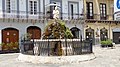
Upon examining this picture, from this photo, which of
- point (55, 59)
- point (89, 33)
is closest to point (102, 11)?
point (89, 33)

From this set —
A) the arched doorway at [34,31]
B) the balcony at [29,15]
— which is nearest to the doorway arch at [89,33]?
the balcony at [29,15]

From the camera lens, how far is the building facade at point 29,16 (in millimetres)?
26047

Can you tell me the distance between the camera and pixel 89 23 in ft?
109

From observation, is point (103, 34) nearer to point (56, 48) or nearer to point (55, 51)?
point (56, 48)

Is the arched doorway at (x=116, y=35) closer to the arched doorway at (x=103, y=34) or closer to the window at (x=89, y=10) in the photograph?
the arched doorway at (x=103, y=34)

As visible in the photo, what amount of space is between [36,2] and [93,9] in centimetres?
998

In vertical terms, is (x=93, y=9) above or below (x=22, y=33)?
above

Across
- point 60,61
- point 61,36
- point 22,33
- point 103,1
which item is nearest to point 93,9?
point 103,1

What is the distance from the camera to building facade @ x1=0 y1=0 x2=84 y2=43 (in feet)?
85.5

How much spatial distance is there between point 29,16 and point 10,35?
10.8 ft

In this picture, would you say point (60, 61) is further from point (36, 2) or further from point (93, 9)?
point (93, 9)

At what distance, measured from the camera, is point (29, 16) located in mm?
27531

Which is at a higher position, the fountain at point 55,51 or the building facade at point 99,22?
the building facade at point 99,22

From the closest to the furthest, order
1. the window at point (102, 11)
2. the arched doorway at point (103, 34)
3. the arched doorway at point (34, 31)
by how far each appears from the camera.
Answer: the arched doorway at point (34, 31) → the arched doorway at point (103, 34) → the window at point (102, 11)
